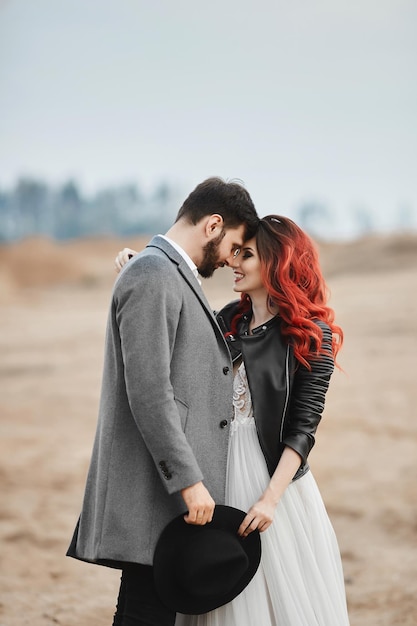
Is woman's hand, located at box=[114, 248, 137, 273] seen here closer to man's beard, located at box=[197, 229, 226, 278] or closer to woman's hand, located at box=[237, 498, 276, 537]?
man's beard, located at box=[197, 229, 226, 278]

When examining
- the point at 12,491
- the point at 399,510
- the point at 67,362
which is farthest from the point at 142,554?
the point at 67,362

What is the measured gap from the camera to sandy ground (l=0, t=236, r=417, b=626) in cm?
499

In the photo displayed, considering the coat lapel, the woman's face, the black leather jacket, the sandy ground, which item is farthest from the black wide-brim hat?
the sandy ground

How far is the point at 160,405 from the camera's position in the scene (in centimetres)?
250

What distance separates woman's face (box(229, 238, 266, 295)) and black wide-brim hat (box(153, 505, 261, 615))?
0.85 m

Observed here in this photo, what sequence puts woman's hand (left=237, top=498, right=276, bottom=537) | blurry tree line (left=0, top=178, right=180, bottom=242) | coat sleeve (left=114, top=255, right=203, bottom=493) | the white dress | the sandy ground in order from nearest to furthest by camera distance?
coat sleeve (left=114, top=255, right=203, bottom=493)
woman's hand (left=237, top=498, right=276, bottom=537)
the white dress
the sandy ground
blurry tree line (left=0, top=178, right=180, bottom=242)

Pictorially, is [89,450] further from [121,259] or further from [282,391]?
[282,391]

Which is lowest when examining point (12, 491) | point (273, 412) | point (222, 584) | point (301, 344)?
point (12, 491)

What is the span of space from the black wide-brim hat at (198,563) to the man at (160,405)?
0.06 meters

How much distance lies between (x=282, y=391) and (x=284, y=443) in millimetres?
188

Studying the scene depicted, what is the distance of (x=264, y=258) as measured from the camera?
2971 mm

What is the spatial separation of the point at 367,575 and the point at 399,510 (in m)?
1.69

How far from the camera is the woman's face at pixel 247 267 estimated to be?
3014mm

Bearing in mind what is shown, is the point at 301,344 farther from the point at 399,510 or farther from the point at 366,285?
the point at 366,285
